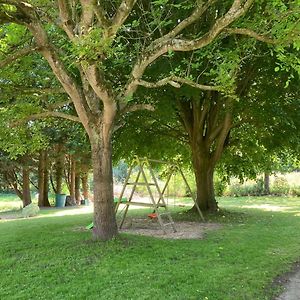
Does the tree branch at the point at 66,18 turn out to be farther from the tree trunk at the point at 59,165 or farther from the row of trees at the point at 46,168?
the tree trunk at the point at 59,165

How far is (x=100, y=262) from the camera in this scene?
7.80m

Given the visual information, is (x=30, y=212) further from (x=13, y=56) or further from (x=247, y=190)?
(x=247, y=190)

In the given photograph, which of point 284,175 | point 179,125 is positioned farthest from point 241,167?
point 284,175

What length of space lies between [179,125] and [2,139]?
27.0 feet

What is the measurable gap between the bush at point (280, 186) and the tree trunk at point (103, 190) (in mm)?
26502

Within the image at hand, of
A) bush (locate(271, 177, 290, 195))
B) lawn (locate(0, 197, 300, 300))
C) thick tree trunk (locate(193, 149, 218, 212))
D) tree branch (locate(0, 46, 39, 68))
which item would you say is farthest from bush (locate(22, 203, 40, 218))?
bush (locate(271, 177, 290, 195))

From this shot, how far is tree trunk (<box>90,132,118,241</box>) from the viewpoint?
9.69 m

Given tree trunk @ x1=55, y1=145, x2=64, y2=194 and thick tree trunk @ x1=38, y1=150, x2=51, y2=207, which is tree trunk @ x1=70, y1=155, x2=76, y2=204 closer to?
tree trunk @ x1=55, y1=145, x2=64, y2=194

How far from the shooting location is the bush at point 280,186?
33.5 meters

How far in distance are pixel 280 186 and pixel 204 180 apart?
19899 millimetres

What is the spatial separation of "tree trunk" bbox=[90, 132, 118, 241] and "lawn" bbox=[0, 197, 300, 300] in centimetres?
37

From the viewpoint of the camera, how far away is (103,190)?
9688mm

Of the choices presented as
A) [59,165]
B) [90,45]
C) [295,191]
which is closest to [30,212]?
[59,165]

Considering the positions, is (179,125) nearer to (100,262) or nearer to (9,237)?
(9,237)
